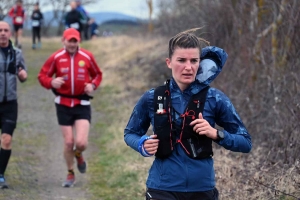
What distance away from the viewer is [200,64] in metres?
4.25

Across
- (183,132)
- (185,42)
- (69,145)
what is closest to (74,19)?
(69,145)

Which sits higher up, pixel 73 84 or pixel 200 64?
pixel 200 64

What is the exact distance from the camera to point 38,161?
991 cm

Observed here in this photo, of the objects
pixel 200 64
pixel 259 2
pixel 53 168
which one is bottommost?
pixel 53 168

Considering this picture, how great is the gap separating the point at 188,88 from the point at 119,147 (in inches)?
252

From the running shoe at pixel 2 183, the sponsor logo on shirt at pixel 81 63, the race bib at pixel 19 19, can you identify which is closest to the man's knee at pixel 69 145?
the running shoe at pixel 2 183

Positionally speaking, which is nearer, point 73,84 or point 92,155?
point 73,84

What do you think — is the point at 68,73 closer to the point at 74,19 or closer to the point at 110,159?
the point at 110,159

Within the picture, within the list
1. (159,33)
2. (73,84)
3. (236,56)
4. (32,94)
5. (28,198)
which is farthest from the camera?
(159,33)

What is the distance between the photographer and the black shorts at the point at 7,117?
24.9 ft

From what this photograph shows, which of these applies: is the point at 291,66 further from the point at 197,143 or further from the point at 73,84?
the point at 197,143

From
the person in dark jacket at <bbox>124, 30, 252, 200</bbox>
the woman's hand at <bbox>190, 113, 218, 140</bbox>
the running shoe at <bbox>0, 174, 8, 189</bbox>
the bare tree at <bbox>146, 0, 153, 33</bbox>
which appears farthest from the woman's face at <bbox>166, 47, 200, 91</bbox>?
the bare tree at <bbox>146, 0, 153, 33</bbox>

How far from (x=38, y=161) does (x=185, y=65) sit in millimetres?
6252

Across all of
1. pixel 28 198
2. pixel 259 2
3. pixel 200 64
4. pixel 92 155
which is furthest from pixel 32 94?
pixel 200 64
